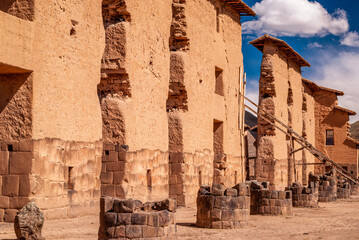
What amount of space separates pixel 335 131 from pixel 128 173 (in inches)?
1010

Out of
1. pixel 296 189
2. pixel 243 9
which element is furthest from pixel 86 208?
pixel 243 9

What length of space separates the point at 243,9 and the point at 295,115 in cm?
952

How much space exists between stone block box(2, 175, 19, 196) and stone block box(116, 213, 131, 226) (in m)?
3.27

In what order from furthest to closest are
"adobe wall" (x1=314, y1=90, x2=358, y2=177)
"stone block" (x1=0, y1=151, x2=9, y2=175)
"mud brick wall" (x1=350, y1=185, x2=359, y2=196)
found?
"adobe wall" (x1=314, y1=90, x2=358, y2=177)
"mud brick wall" (x1=350, y1=185, x2=359, y2=196)
"stone block" (x1=0, y1=151, x2=9, y2=175)

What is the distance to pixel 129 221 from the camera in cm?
774

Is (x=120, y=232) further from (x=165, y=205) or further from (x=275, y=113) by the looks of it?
(x=275, y=113)

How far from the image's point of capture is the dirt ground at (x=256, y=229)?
31.7 ft

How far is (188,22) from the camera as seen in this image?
55.0 ft

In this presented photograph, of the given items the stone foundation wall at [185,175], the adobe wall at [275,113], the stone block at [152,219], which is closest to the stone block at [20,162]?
the stone block at [152,219]

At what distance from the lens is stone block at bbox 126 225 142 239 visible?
7699 mm

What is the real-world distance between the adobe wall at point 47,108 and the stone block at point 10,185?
0.06 ft

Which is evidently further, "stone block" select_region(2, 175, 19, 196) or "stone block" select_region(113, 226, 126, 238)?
"stone block" select_region(2, 175, 19, 196)

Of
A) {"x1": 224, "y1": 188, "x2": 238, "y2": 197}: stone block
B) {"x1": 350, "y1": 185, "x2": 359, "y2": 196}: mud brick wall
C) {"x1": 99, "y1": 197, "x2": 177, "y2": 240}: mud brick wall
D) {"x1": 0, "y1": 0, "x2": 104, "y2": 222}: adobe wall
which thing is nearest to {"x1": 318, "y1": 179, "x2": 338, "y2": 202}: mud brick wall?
{"x1": 350, "y1": 185, "x2": 359, "y2": 196}: mud brick wall

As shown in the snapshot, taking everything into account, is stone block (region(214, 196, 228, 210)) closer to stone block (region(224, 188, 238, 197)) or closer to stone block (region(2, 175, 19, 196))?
stone block (region(224, 188, 238, 197))
